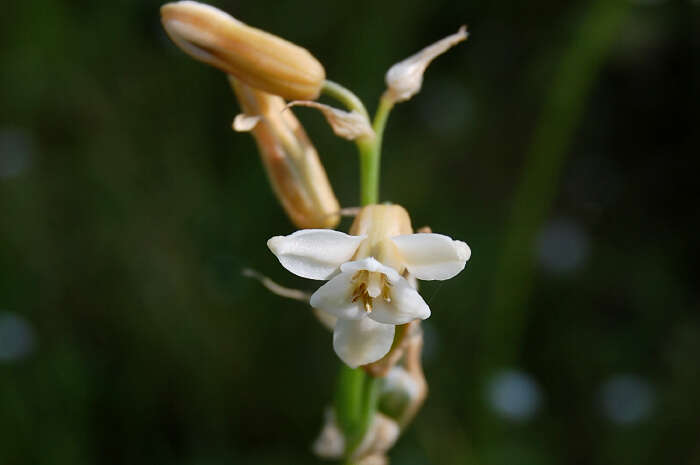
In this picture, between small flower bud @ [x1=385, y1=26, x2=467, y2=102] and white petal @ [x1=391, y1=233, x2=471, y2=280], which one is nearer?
white petal @ [x1=391, y1=233, x2=471, y2=280]

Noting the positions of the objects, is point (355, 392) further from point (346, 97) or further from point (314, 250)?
point (346, 97)

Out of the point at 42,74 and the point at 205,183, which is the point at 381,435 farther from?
the point at 42,74

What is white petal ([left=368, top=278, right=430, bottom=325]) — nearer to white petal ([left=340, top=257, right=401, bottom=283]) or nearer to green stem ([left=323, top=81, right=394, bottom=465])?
white petal ([left=340, top=257, right=401, bottom=283])

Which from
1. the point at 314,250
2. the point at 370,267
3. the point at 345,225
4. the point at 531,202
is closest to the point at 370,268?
the point at 370,267

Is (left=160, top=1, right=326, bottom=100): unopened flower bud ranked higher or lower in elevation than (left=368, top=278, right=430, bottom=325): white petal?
higher

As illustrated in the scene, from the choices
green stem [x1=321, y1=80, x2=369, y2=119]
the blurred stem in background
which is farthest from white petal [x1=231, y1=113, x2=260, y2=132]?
the blurred stem in background

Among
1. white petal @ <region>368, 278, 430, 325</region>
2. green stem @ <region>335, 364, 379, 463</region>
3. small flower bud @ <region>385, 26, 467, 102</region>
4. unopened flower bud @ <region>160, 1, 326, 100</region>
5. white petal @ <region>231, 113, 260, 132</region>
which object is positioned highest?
unopened flower bud @ <region>160, 1, 326, 100</region>
